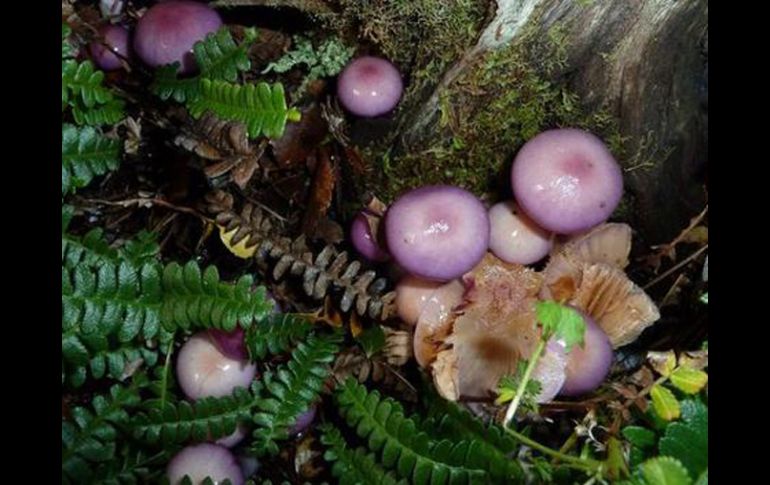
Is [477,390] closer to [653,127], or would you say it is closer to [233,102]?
[653,127]

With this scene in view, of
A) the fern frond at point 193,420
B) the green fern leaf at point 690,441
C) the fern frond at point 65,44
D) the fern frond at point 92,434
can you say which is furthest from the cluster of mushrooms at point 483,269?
the green fern leaf at point 690,441

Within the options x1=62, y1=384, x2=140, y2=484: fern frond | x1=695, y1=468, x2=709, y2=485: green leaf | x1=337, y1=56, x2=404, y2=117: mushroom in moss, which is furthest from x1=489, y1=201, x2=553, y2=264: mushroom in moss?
x1=62, y1=384, x2=140, y2=484: fern frond

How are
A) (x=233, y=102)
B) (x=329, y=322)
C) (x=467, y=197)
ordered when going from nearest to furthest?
(x=233, y=102)
(x=467, y=197)
(x=329, y=322)

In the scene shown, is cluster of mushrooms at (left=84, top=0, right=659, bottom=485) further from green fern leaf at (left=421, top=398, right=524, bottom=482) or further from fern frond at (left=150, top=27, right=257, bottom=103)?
fern frond at (left=150, top=27, right=257, bottom=103)

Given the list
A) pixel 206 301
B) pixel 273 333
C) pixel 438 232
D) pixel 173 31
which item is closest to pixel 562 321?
pixel 438 232

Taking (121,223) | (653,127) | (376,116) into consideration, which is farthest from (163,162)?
(653,127)

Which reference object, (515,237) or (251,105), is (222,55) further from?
(515,237)
